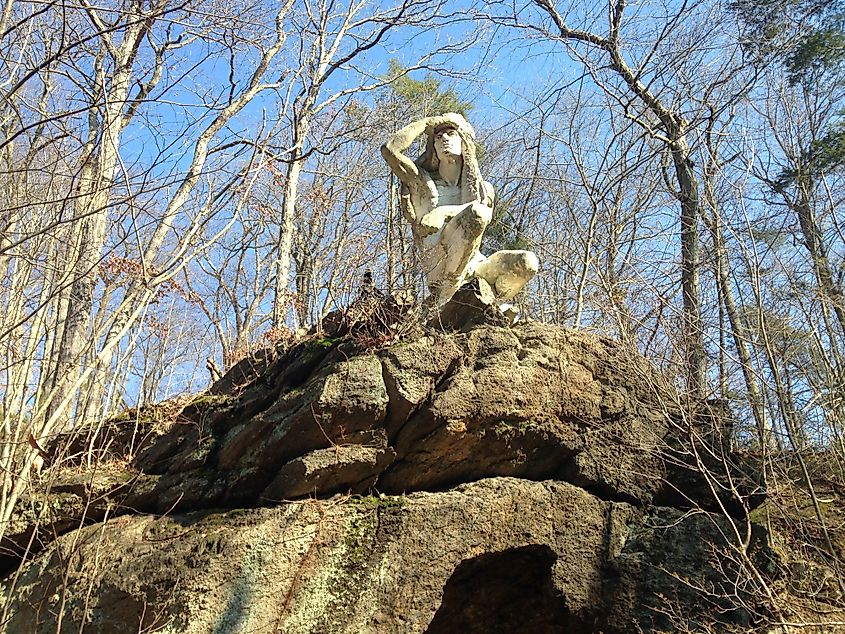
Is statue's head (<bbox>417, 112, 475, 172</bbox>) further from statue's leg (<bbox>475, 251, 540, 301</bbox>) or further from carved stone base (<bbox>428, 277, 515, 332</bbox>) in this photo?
carved stone base (<bbox>428, 277, 515, 332</bbox>)

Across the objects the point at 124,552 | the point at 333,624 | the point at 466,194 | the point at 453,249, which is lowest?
the point at 333,624

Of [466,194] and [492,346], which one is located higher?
[466,194]

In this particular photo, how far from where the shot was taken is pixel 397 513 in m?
4.29

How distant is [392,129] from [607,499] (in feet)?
40.0

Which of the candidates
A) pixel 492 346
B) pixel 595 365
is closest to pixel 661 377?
pixel 595 365

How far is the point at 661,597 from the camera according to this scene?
4.30 meters

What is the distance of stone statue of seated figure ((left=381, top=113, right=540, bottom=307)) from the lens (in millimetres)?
5750

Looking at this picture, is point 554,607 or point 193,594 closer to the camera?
point 193,594

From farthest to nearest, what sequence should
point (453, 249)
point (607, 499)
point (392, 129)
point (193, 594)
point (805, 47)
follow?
point (392, 129)
point (805, 47)
point (453, 249)
point (607, 499)
point (193, 594)

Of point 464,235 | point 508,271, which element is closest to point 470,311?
point 508,271

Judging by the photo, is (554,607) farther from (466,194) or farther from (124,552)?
(466,194)

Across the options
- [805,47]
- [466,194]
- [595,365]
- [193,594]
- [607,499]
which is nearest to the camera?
[193,594]

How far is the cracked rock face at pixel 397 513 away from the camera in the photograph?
159 inches

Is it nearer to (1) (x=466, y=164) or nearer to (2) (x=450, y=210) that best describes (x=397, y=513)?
(2) (x=450, y=210)
